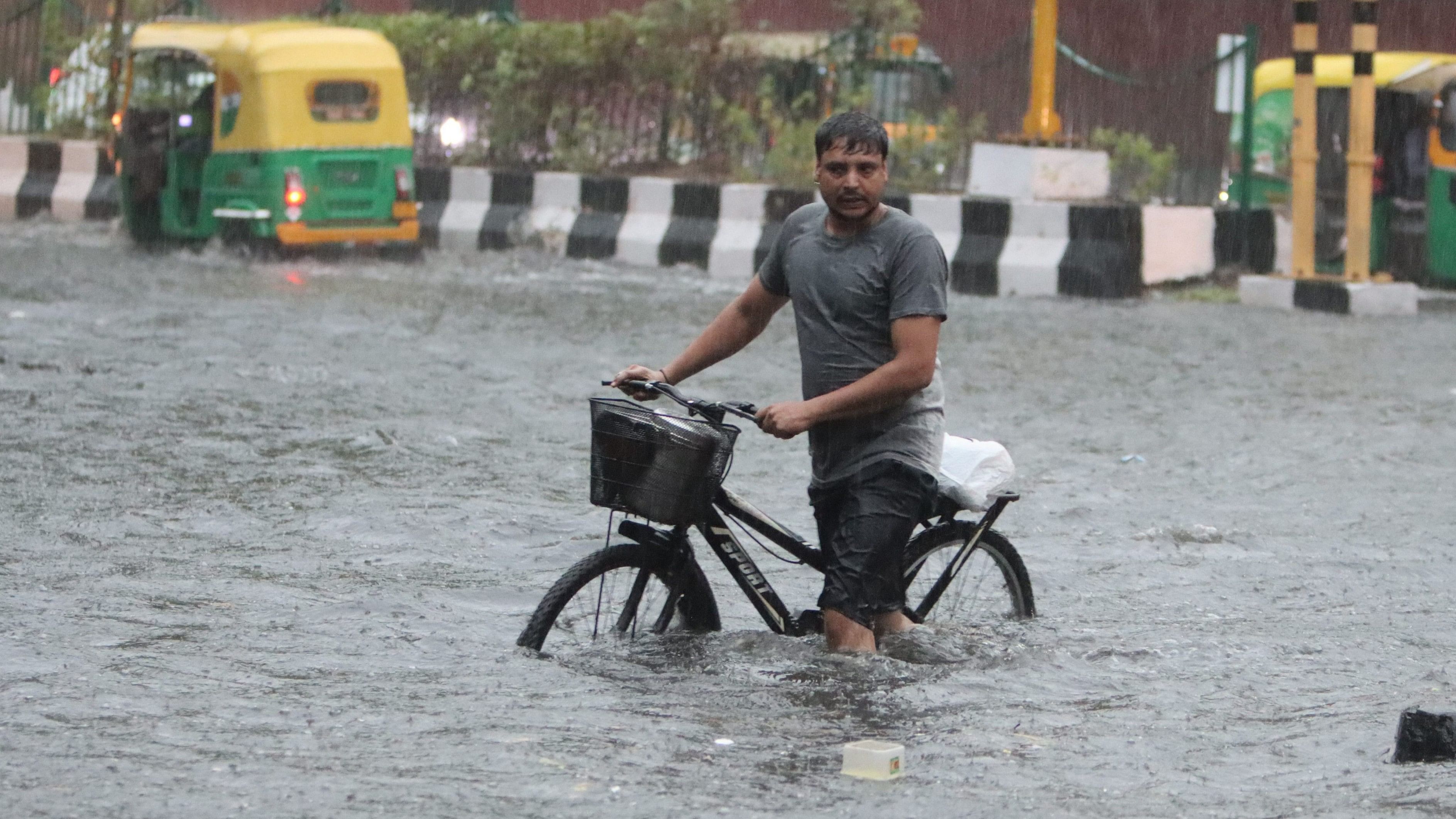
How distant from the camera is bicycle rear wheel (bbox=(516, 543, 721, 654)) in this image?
17.8ft

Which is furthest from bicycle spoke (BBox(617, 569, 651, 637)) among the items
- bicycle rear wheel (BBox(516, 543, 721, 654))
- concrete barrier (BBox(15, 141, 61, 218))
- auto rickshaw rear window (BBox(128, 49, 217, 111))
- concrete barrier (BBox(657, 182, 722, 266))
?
concrete barrier (BBox(15, 141, 61, 218))

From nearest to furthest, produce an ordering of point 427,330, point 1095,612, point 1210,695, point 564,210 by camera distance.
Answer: point 1210,695 < point 1095,612 < point 427,330 < point 564,210

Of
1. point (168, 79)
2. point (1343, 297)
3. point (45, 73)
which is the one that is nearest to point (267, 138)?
point (168, 79)

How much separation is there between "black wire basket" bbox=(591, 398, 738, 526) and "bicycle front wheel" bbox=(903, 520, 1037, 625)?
2.36 ft

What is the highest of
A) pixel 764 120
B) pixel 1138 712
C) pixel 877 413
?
pixel 764 120

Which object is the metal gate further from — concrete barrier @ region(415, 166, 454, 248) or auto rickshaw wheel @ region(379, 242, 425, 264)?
auto rickshaw wheel @ region(379, 242, 425, 264)

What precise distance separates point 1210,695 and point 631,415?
5.30ft

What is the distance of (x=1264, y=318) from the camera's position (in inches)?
563

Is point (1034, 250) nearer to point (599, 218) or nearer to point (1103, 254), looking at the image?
point (1103, 254)

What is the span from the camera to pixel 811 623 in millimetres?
5699

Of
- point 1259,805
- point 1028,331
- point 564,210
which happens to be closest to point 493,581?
point 1259,805

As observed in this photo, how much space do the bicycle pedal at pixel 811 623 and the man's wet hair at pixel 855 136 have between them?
1.15m

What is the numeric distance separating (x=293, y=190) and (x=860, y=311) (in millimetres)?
11798

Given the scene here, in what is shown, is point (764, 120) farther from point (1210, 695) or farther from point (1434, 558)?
point (1210, 695)
